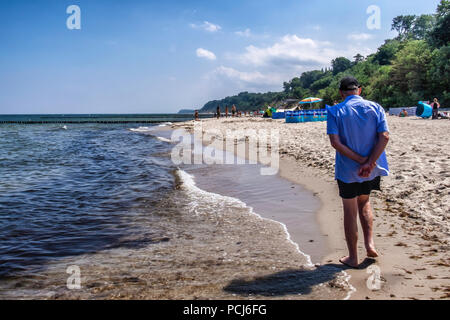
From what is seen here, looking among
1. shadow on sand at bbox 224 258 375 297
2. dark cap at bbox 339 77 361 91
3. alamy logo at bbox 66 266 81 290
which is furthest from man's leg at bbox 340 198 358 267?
alamy logo at bbox 66 266 81 290

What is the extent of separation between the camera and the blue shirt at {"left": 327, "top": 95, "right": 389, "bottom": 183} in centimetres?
348

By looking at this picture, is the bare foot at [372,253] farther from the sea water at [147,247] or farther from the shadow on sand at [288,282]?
the sea water at [147,247]

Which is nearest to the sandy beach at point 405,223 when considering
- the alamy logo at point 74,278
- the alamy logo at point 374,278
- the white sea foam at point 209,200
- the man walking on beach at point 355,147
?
the alamy logo at point 374,278

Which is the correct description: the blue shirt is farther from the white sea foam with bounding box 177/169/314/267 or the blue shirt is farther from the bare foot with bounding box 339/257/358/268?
the white sea foam with bounding box 177/169/314/267

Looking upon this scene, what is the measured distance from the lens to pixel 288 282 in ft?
10.9

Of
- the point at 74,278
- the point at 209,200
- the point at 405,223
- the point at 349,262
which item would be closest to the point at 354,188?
the point at 349,262

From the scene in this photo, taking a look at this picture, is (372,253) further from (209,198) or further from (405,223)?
(209,198)

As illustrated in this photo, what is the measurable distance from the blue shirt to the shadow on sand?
106 cm

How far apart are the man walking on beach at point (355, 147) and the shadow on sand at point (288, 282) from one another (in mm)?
282

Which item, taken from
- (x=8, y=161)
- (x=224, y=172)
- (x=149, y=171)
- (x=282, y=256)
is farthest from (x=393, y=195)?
(x=8, y=161)

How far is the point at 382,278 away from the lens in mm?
3246
